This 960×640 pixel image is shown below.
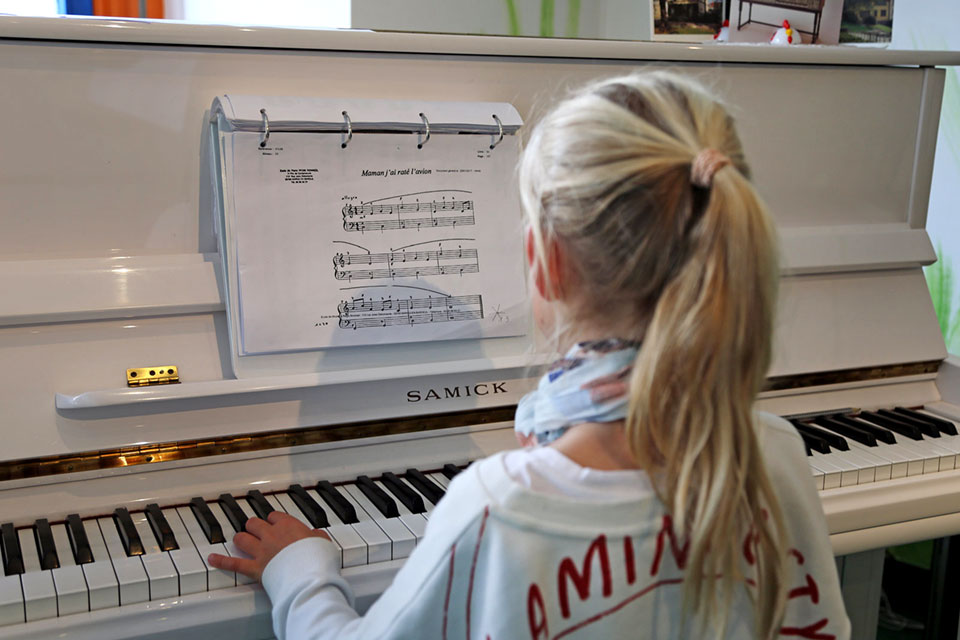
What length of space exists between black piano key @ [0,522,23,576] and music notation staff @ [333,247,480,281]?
1.86 ft

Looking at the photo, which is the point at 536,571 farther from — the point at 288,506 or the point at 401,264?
the point at 401,264

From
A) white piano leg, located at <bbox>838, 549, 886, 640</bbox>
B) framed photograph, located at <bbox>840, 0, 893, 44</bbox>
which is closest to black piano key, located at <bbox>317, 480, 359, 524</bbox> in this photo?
white piano leg, located at <bbox>838, 549, 886, 640</bbox>

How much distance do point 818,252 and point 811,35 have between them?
0.55m

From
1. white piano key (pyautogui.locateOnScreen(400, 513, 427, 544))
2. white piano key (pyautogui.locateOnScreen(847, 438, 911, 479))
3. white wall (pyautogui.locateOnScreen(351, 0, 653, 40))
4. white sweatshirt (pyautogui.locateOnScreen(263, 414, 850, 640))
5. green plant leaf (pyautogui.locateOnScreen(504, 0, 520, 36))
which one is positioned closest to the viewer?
white sweatshirt (pyautogui.locateOnScreen(263, 414, 850, 640))

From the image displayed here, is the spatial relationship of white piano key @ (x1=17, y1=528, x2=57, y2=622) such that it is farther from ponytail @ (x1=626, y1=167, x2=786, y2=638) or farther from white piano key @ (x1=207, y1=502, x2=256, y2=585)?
ponytail @ (x1=626, y1=167, x2=786, y2=638)

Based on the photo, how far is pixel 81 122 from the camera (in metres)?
1.36


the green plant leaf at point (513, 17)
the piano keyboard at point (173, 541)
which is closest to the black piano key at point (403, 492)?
the piano keyboard at point (173, 541)

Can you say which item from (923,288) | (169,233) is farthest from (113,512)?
(923,288)

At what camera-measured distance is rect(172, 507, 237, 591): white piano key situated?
44.2 inches

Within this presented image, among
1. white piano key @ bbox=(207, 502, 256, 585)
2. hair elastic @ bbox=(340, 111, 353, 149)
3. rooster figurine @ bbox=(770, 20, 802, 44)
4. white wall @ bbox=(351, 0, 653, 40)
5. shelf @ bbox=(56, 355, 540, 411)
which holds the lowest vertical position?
white piano key @ bbox=(207, 502, 256, 585)

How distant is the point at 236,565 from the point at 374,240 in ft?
1.82

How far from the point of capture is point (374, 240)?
146 cm

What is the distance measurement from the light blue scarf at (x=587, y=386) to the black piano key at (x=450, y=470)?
2.00ft

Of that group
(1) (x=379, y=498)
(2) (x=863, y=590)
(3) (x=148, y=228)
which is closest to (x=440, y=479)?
(1) (x=379, y=498)
